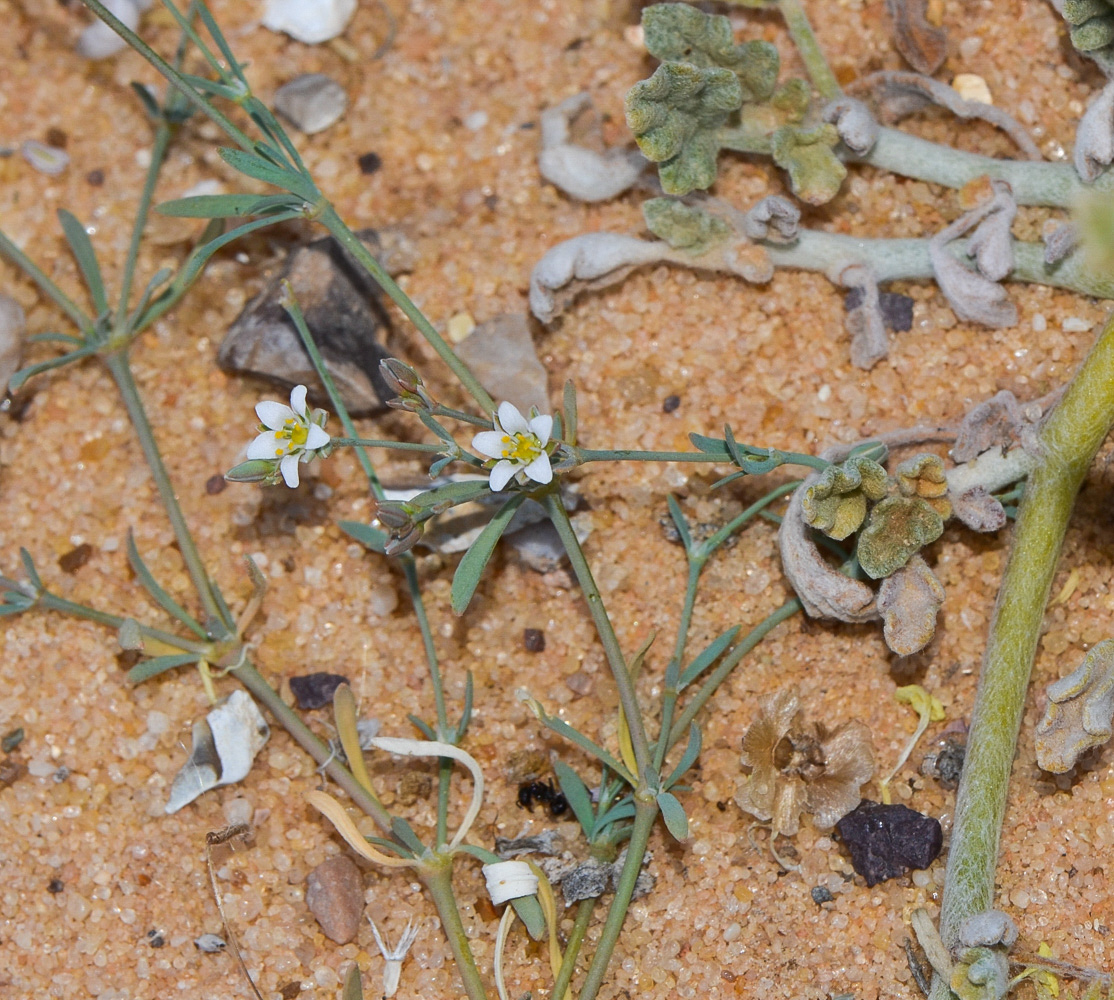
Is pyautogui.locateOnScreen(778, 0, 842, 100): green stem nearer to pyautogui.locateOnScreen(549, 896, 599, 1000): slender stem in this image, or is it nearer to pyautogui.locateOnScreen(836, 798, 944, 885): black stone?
pyautogui.locateOnScreen(836, 798, 944, 885): black stone

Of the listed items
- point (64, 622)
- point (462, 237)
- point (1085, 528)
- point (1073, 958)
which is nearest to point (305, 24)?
point (462, 237)

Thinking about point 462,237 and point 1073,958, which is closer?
point 1073,958

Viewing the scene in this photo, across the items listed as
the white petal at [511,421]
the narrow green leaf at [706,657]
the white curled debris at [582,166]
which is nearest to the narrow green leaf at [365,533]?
the white petal at [511,421]

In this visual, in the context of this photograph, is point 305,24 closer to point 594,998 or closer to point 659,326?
point 659,326

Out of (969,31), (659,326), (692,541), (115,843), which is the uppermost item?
(969,31)

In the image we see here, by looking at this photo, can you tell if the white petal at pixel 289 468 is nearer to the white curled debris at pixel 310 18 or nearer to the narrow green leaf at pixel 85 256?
the narrow green leaf at pixel 85 256

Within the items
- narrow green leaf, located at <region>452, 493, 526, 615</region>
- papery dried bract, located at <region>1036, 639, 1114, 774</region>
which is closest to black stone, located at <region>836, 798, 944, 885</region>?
papery dried bract, located at <region>1036, 639, 1114, 774</region>
